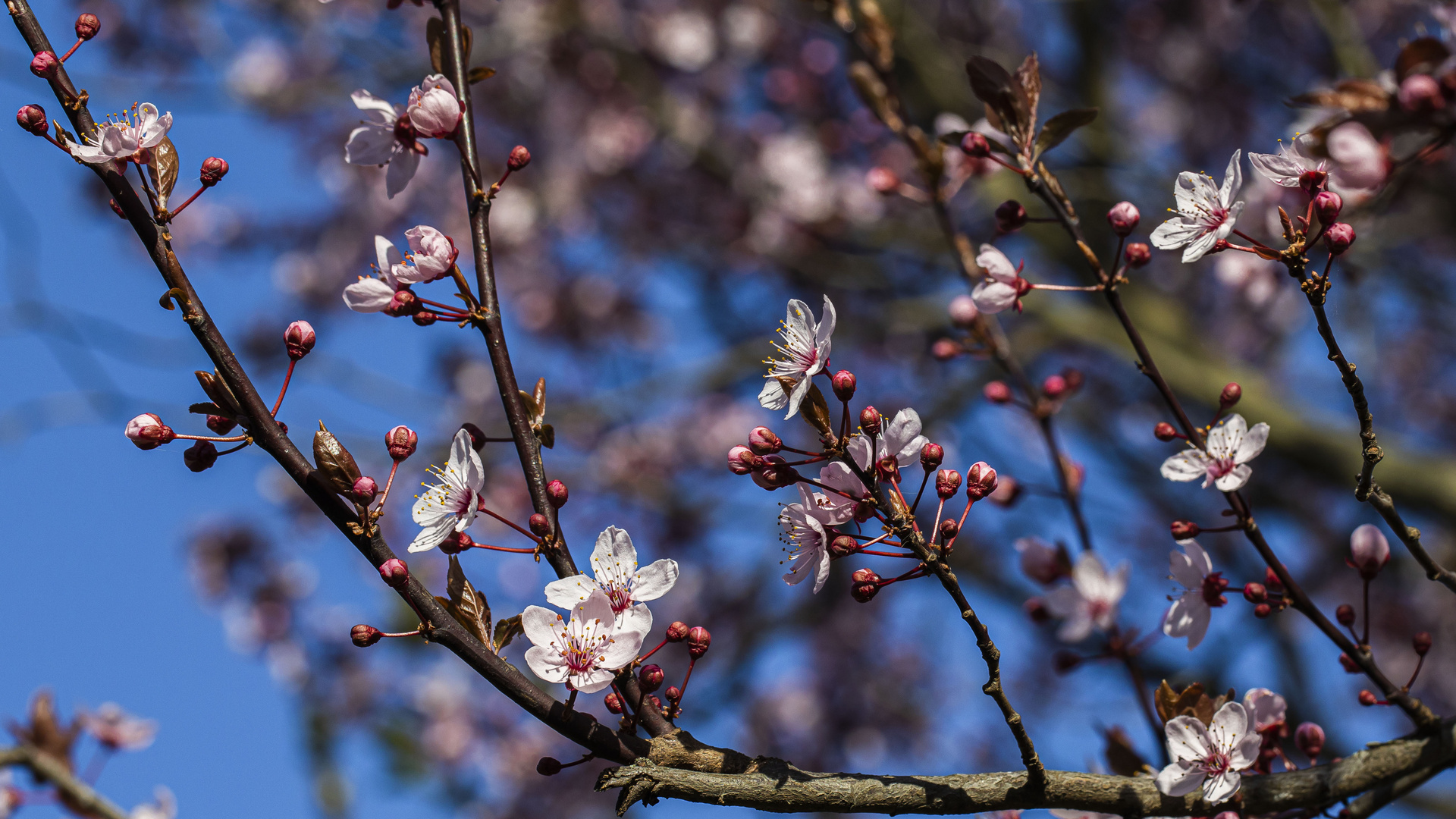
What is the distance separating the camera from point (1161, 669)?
13.5 ft

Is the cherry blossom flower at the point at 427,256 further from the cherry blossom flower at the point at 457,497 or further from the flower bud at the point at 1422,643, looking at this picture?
the flower bud at the point at 1422,643

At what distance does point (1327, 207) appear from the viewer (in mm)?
1295

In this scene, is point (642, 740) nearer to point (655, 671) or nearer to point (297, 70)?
point (655, 671)

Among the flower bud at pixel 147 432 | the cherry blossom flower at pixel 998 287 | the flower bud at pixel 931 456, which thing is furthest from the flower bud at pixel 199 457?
the cherry blossom flower at pixel 998 287

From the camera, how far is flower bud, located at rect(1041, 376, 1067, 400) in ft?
6.57

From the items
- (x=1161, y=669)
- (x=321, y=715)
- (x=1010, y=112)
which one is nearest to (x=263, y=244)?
(x=321, y=715)

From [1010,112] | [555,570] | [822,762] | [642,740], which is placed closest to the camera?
[642,740]

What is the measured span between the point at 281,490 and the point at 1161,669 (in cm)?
605

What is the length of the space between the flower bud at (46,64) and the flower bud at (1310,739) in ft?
6.87

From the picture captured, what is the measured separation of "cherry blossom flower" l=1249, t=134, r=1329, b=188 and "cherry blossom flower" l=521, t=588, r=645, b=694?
1119 millimetres

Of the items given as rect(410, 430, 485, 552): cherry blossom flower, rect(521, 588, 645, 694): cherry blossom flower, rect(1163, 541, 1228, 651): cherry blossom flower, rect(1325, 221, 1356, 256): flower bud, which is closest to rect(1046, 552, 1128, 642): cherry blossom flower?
rect(1163, 541, 1228, 651): cherry blossom flower

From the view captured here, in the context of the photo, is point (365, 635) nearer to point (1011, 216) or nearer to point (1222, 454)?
point (1011, 216)

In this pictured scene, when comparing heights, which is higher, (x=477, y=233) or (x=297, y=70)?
(x=297, y=70)

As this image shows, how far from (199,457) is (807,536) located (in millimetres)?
811
